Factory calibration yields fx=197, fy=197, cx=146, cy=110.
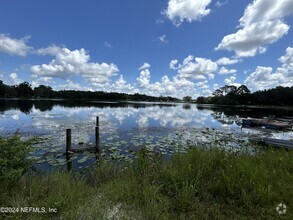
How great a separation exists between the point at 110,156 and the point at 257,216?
8.41m

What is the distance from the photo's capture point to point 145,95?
596 feet

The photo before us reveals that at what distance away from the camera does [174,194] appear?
161 inches

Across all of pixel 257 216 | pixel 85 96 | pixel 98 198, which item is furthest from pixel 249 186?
pixel 85 96

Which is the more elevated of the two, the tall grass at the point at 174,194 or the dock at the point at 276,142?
the tall grass at the point at 174,194

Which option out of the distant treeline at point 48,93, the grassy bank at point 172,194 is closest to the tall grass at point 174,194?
the grassy bank at point 172,194

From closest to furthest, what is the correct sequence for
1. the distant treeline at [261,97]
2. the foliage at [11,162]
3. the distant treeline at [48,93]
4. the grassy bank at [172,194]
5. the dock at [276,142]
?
the grassy bank at [172,194] → the foliage at [11,162] → the dock at [276,142] → the distant treeline at [261,97] → the distant treeline at [48,93]

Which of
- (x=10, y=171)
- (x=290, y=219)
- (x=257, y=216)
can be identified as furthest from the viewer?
(x=10, y=171)

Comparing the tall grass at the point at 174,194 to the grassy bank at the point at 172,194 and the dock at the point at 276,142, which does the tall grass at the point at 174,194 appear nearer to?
the grassy bank at the point at 172,194

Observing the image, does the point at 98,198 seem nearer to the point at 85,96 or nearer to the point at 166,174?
the point at 166,174

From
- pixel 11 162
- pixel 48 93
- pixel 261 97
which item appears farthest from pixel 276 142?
pixel 48 93

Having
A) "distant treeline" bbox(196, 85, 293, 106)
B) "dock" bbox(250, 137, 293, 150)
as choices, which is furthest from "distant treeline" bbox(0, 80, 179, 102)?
"dock" bbox(250, 137, 293, 150)

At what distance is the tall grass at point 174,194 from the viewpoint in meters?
3.35

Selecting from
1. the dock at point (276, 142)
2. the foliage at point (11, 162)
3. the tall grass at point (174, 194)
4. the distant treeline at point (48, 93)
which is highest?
the distant treeline at point (48, 93)

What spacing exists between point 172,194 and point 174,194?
4 centimetres
